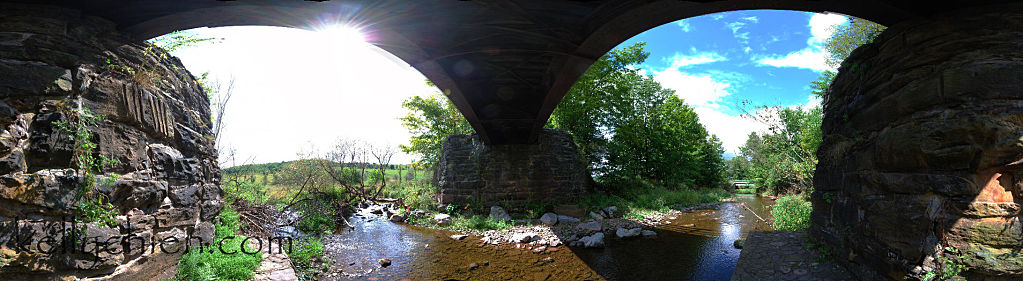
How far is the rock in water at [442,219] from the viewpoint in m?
8.70

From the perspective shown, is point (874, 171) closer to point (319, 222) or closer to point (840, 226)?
point (840, 226)

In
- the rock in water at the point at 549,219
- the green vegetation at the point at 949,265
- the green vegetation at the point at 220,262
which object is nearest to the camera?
the green vegetation at the point at 949,265

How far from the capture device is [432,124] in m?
16.3

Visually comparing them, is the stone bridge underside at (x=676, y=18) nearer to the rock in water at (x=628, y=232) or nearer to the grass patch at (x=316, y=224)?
the rock in water at (x=628, y=232)

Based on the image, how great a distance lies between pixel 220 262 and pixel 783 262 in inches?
243

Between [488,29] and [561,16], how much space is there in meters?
0.94

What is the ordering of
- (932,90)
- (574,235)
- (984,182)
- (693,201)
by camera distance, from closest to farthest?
(984,182)
(932,90)
(574,235)
(693,201)

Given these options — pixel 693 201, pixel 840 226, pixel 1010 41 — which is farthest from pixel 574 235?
pixel 693 201

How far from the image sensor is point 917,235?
240 centimetres

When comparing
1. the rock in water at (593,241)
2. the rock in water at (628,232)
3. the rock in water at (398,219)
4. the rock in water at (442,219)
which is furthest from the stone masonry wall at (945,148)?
the rock in water at (398,219)

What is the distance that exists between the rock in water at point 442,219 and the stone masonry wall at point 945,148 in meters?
7.66

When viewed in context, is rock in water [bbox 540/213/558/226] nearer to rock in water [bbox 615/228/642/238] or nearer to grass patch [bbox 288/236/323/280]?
rock in water [bbox 615/228/642/238]

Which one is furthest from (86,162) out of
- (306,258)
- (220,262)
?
(306,258)

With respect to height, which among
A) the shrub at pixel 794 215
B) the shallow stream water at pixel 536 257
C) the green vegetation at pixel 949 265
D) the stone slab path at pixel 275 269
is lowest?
the shallow stream water at pixel 536 257
